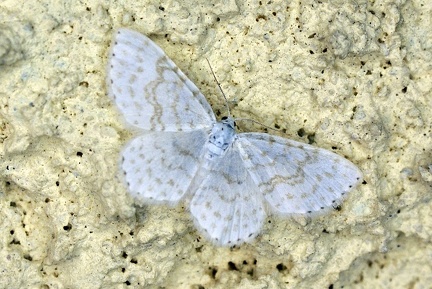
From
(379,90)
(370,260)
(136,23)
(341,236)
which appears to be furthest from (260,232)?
(136,23)

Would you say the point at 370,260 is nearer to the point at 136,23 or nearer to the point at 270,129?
the point at 270,129

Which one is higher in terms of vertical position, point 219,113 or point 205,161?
point 219,113

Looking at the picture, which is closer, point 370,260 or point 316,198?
point 316,198

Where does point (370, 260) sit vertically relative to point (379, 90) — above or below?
below
